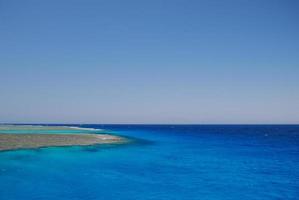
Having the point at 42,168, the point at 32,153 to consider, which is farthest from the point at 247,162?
the point at 32,153

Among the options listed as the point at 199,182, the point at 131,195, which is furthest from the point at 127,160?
the point at 131,195

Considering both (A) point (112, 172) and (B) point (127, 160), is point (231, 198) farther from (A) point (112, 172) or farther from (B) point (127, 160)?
(B) point (127, 160)

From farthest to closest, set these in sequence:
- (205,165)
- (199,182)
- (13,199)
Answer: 1. (205,165)
2. (199,182)
3. (13,199)

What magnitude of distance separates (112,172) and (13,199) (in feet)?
33.2

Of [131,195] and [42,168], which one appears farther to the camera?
[42,168]

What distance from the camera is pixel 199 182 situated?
2378 cm

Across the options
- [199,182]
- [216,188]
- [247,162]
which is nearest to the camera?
[216,188]

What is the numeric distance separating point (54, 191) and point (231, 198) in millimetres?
11683

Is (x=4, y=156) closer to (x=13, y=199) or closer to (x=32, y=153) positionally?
(x=32, y=153)

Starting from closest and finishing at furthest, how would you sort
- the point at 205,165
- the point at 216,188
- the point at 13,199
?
the point at 13,199 < the point at 216,188 < the point at 205,165

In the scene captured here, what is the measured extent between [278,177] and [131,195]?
14.1 m

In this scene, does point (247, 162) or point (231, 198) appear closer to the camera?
point (231, 198)

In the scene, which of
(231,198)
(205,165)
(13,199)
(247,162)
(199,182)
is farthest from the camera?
(247,162)

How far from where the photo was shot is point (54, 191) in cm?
1997
